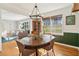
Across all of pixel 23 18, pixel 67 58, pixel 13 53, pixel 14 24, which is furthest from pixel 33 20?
pixel 67 58

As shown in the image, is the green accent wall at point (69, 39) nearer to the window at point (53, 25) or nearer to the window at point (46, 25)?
the window at point (53, 25)

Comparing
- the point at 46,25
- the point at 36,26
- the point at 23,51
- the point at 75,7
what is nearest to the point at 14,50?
the point at 23,51

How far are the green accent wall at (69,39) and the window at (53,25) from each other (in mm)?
104

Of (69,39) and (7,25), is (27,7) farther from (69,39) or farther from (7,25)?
(69,39)

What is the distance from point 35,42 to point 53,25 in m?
0.43

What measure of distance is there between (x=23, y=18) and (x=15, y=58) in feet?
2.30

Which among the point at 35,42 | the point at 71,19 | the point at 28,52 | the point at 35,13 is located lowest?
the point at 28,52

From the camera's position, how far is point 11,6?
163 centimetres

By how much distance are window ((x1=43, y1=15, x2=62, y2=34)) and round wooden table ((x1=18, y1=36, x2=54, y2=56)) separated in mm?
136

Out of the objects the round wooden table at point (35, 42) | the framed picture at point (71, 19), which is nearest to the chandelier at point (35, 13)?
the round wooden table at point (35, 42)

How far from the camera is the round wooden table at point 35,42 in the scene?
1.61 metres

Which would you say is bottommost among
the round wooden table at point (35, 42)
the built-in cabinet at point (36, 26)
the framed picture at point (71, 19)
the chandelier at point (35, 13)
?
the round wooden table at point (35, 42)

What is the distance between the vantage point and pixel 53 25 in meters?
1.70

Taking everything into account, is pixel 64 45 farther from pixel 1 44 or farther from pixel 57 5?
pixel 1 44
